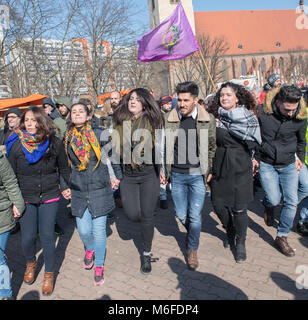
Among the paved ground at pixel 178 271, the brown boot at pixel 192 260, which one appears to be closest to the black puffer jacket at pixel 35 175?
the paved ground at pixel 178 271

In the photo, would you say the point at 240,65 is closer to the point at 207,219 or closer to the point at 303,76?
the point at 303,76

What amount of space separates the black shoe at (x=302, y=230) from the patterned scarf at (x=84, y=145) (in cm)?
300

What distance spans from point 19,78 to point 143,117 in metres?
18.5

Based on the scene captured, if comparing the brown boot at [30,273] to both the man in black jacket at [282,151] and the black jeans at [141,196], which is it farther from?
the man in black jacket at [282,151]

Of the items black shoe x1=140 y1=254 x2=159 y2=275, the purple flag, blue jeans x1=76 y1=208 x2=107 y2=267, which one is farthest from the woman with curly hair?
the purple flag

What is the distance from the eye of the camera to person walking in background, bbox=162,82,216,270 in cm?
334

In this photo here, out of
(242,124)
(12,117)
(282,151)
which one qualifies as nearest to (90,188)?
(242,124)

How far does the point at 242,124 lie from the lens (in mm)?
3281

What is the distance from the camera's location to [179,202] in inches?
141

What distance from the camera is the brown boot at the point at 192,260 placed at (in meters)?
3.46

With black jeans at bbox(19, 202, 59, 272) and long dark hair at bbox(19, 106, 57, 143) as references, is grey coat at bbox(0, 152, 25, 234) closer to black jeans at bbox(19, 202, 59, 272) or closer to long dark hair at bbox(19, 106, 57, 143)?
black jeans at bbox(19, 202, 59, 272)

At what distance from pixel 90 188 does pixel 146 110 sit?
1085 mm

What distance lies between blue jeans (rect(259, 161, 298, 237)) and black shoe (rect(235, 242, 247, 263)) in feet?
1.95

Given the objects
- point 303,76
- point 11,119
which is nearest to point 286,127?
point 11,119
